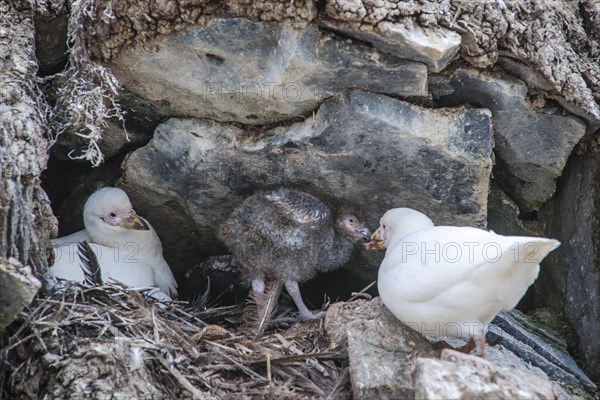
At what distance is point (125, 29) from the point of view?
4.88 metres

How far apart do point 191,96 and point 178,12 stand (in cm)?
60

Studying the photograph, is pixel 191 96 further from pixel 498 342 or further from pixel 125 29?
pixel 498 342

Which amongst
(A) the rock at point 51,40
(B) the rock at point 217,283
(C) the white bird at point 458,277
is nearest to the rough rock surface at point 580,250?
(C) the white bird at point 458,277

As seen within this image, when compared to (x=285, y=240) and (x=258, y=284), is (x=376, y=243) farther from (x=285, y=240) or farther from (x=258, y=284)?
(x=258, y=284)

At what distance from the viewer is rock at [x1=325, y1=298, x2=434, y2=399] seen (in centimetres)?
456

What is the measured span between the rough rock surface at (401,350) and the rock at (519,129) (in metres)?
0.92

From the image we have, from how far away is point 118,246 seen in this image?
20.1 ft

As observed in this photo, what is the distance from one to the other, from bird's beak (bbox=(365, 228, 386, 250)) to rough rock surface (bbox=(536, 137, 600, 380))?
119cm

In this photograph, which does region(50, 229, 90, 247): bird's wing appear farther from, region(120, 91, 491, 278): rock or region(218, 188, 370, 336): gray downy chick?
region(218, 188, 370, 336): gray downy chick

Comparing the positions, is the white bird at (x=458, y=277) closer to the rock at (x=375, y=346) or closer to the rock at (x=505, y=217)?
the rock at (x=375, y=346)

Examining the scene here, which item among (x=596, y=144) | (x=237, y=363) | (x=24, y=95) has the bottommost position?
(x=237, y=363)

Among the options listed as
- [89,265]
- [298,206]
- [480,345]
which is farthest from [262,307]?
[480,345]

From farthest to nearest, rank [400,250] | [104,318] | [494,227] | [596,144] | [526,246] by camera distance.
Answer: [494,227]
[596,144]
[400,250]
[104,318]
[526,246]

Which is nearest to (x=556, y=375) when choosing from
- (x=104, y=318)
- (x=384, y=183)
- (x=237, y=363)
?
(x=384, y=183)
